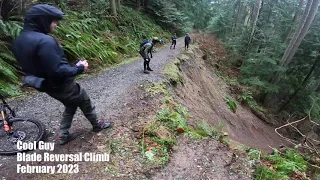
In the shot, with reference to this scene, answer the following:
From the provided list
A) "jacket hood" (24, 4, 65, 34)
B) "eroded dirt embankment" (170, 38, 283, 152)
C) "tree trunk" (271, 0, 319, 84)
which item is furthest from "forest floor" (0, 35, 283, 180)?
"tree trunk" (271, 0, 319, 84)

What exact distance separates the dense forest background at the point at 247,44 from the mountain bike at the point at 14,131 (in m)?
2.77

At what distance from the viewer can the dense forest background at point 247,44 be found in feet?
28.7

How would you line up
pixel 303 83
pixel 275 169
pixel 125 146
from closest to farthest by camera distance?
1. pixel 125 146
2. pixel 275 169
3. pixel 303 83

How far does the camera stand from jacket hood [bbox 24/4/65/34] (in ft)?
10.7

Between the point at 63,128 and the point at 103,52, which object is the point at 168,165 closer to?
the point at 63,128

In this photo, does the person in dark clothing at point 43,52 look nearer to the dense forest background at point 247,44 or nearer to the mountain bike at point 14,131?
the mountain bike at point 14,131

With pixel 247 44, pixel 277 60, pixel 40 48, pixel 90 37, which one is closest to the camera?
pixel 40 48

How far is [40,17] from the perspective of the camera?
3.29 m

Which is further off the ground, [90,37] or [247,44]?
[90,37]

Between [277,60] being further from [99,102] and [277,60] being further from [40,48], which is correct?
[40,48]

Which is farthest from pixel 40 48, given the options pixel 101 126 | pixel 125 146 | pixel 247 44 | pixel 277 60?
pixel 247 44

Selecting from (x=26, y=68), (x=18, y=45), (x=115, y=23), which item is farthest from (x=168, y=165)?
(x=115, y=23)

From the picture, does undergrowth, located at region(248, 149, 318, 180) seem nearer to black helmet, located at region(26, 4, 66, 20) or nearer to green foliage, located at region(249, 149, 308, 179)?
green foliage, located at region(249, 149, 308, 179)

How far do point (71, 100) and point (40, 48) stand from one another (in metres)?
1.05
